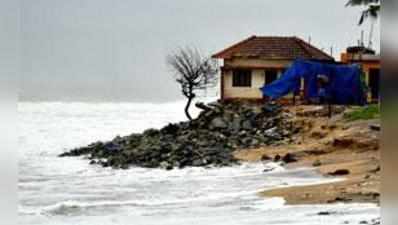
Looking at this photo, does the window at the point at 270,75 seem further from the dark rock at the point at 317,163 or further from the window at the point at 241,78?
the dark rock at the point at 317,163

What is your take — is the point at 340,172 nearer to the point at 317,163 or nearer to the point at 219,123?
the point at 317,163

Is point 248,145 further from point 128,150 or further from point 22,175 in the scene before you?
point 22,175

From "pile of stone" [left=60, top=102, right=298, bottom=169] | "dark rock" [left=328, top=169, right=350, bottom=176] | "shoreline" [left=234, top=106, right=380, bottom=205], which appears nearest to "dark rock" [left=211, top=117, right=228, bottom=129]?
"pile of stone" [left=60, top=102, right=298, bottom=169]

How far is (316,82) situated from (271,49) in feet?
0.64

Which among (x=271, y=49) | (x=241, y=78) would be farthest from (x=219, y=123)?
(x=271, y=49)

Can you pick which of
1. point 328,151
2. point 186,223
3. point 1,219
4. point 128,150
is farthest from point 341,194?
point 1,219

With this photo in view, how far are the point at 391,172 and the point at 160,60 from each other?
0.81 m

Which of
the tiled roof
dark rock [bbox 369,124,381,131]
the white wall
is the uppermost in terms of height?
the tiled roof

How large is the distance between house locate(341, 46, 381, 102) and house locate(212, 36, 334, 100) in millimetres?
62

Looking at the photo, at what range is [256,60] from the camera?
2365 mm

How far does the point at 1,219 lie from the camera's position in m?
2.13

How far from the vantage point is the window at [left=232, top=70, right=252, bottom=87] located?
235 cm

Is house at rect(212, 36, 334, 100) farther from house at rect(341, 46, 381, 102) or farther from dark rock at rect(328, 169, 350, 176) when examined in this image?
dark rock at rect(328, 169, 350, 176)

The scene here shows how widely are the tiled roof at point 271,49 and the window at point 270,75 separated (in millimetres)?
50
